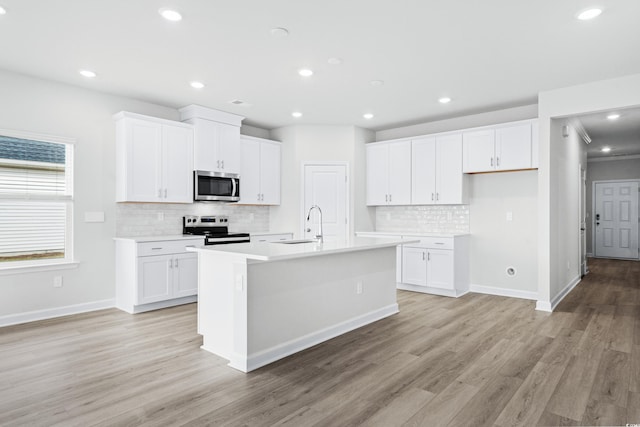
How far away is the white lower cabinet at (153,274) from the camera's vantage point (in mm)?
4613

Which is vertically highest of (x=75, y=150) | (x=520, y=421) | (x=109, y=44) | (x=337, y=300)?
(x=109, y=44)

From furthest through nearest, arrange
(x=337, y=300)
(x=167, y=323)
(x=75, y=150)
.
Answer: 1. (x=75, y=150)
2. (x=167, y=323)
3. (x=337, y=300)

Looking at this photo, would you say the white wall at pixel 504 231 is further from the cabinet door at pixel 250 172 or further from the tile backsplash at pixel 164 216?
the tile backsplash at pixel 164 216

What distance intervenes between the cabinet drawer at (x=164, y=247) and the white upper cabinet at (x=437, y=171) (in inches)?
135

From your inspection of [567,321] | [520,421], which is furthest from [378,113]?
[520,421]

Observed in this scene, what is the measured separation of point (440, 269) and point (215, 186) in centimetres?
343

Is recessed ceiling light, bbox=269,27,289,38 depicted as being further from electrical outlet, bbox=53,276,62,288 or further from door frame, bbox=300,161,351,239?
electrical outlet, bbox=53,276,62,288

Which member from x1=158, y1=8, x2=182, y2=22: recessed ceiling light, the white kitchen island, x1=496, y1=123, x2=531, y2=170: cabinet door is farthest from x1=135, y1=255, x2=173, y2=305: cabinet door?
x1=496, y1=123, x2=531, y2=170: cabinet door

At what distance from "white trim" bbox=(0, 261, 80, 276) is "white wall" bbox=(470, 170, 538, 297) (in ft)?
17.7

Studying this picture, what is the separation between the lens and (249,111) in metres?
5.75

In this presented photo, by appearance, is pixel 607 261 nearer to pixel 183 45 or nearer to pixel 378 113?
pixel 378 113

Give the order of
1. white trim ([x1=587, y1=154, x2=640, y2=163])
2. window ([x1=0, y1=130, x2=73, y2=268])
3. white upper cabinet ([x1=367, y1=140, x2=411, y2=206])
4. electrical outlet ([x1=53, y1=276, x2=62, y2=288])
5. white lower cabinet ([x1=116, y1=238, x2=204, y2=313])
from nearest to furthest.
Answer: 1. window ([x1=0, y1=130, x2=73, y2=268])
2. electrical outlet ([x1=53, y1=276, x2=62, y2=288])
3. white lower cabinet ([x1=116, y1=238, x2=204, y2=313])
4. white upper cabinet ([x1=367, y1=140, x2=411, y2=206])
5. white trim ([x1=587, y1=154, x2=640, y2=163])

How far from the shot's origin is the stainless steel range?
214 inches

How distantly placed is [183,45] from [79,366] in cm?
281
